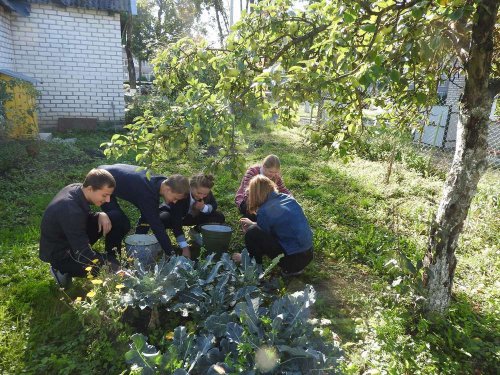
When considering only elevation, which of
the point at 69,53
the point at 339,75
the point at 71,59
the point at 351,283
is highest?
the point at 69,53

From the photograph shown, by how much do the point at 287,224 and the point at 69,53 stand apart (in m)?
9.03

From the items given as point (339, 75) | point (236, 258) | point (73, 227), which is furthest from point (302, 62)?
point (236, 258)

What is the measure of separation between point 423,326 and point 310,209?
2.79 meters

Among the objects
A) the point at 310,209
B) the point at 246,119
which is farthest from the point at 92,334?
the point at 310,209

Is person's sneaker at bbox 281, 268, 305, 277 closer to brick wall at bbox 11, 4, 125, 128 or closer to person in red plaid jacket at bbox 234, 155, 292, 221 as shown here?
person in red plaid jacket at bbox 234, 155, 292, 221

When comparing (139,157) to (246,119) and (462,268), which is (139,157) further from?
(462,268)

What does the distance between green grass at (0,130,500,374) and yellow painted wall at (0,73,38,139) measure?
32.9 inches

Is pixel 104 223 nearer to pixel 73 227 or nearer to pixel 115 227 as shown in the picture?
pixel 115 227

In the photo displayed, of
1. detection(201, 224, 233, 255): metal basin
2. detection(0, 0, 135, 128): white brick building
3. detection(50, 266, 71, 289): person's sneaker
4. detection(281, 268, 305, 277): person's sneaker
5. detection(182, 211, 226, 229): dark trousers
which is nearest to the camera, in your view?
detection(50, 266, 71, 289): person's sneaker

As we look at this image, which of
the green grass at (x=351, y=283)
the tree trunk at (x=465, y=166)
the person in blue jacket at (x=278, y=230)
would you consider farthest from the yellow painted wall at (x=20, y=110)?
the tree trunk at (x=465, y=166)

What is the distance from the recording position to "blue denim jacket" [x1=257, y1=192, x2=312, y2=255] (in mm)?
3260

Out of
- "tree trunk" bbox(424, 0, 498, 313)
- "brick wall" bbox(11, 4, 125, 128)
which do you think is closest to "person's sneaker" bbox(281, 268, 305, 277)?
"tree trunk" bbox(424, 0, 498, 313)

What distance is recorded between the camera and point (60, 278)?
305 cm

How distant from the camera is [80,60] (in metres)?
9.77
